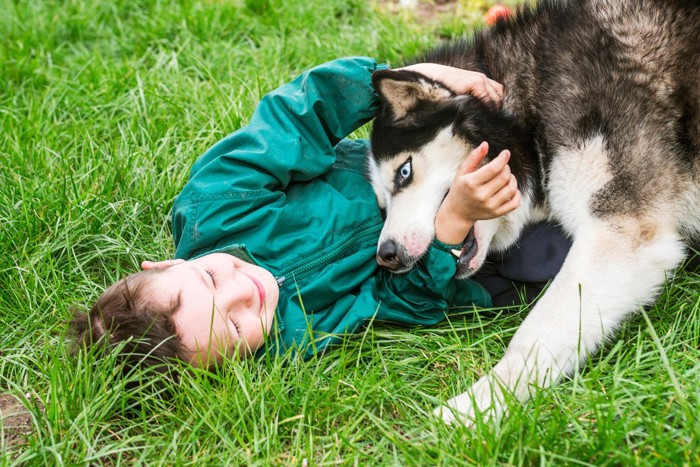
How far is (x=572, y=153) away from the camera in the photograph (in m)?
3.15

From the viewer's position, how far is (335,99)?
3648 mm

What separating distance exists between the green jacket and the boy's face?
119 millimetres

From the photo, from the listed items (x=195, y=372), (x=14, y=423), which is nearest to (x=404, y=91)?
(x=195, y=372)

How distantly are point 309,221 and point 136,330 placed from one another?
1.03 meters

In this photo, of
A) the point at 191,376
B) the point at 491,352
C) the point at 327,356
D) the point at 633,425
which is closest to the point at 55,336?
the point at 191,376

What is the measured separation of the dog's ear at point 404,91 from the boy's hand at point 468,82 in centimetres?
6

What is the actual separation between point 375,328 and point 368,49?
2689 millimetres

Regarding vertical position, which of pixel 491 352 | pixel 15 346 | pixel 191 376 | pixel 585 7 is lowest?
pixel 15 346

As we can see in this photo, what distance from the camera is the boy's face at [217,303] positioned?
2801mm

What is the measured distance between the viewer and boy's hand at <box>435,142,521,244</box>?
3.05m

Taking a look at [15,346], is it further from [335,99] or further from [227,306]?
[335,99]

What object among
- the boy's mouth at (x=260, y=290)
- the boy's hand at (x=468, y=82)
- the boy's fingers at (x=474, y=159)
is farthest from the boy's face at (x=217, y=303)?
the boy's hand at (x=468, y=82)

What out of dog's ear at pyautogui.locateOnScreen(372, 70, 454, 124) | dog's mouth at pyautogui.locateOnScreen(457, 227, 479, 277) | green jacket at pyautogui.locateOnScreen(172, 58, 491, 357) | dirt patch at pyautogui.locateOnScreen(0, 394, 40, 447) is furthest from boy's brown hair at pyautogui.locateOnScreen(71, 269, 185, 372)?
dog's ear at pyautogui.locateOnScreen(372, 70, 454, 124)

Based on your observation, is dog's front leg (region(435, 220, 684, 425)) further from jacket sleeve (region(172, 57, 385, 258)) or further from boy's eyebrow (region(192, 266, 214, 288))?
jacket sleeve (region(172, 57, 385, 258))
